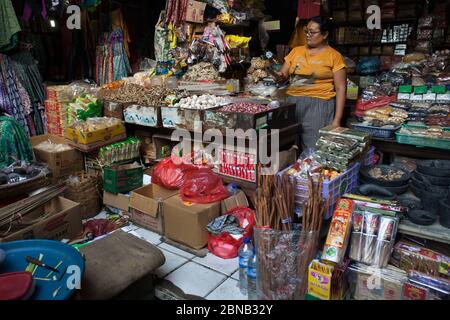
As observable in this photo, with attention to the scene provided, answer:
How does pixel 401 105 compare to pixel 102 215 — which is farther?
pixel 102 215

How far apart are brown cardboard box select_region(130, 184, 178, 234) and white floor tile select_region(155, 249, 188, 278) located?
357mm

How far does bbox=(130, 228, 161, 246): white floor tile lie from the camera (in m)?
3.06

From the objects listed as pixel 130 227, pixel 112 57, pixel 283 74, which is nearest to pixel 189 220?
pixel 130 227

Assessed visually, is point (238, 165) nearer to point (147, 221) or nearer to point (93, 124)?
point (147, 221)

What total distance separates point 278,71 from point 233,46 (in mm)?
644

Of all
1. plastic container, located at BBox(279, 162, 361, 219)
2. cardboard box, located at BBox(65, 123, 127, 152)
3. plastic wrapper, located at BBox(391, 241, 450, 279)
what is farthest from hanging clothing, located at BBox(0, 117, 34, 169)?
plastic wrapper, located at BBox(391, 241, 450, 279)

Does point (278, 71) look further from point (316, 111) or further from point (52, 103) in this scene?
point (52, 103)

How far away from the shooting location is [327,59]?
3250 millimetres

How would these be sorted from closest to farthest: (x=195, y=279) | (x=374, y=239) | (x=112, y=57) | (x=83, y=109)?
(x=374, y=239) → (x=195, y=279) → (x=83, y=109) → (x=112, y=57)

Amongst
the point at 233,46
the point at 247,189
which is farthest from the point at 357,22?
the point at 247,189

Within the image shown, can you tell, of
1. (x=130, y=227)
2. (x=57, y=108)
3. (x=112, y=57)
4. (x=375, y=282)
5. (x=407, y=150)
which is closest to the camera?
(x=375, y=282)

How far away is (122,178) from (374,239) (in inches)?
92.1

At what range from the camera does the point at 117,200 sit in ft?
11.4

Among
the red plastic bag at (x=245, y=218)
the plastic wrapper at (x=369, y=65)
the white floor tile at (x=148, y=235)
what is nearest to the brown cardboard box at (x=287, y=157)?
the red plastic bag at (x=245, y=218)
